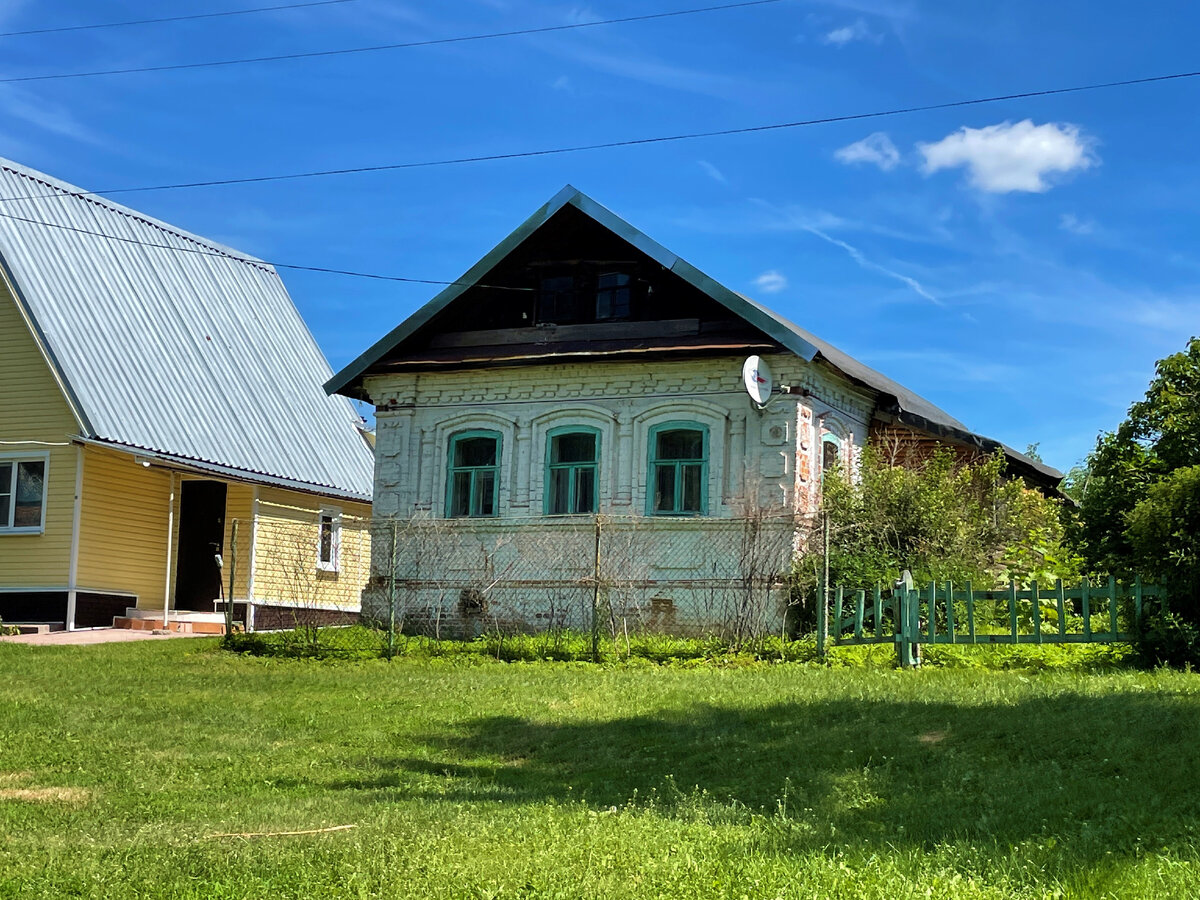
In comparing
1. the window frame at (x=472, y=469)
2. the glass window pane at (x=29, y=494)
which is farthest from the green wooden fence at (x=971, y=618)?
the glass window pane at (x=29, y=494)

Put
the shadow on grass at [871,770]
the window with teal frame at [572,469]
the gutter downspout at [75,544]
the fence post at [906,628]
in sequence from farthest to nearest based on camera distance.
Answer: the gutter downspout at [75,544] < the window with teal frame at [572,469] < the fence post at [906,628] < the shadow on grass at [871,770]

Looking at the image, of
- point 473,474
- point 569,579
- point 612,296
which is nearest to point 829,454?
point 612,296

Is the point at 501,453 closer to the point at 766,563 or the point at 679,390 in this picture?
the point at 679,390

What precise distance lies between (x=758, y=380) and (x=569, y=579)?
13.5 ft

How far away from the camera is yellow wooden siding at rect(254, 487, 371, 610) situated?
25.7 metres

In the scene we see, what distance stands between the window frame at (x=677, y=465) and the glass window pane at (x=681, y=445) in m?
0.06

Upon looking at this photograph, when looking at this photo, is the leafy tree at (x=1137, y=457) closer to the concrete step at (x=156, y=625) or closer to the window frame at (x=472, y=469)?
the window frame at (x=472, y=469)

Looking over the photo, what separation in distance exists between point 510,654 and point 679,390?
5.27 m

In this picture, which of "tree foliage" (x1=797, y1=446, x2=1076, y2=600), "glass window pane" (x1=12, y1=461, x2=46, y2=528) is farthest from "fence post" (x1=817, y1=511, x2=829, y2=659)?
"glass window pane" (x1=12, y1=461, x2=46, y2=528)

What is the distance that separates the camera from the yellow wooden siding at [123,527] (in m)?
24.0

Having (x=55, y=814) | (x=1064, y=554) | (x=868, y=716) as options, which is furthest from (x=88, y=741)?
(x=1064, y=554)

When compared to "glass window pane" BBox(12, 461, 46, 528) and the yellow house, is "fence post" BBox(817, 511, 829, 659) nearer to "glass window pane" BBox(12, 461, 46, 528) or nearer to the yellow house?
the yellow house

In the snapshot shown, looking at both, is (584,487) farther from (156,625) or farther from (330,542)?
(330,542)

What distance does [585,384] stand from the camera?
72.9 feet
